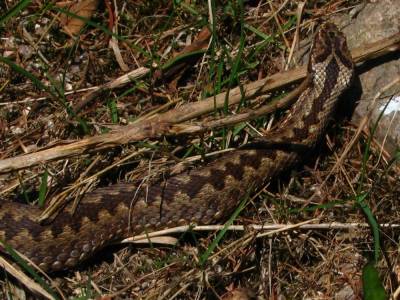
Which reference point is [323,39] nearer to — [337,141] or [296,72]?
[296,72]

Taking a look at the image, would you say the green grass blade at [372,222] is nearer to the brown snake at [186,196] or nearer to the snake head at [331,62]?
the brown snake at [186,196]


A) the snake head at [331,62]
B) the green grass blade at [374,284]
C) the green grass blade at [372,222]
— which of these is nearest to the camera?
the green grass blade at [374,284]

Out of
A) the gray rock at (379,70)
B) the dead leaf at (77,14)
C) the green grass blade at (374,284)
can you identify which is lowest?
the green grass blade at (374,284)

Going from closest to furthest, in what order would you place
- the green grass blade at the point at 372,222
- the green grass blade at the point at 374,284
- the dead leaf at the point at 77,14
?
1. the green grass blade at the point at 374,284
2. the green grass blade at the point at 372,222
3. the dead leaf at the point at 77,14

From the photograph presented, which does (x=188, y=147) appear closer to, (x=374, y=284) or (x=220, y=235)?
(x=220, y=235)

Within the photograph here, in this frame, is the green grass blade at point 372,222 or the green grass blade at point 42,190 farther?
the green grass blade at point 42,190

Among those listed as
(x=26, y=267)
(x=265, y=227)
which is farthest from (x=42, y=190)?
(x=265, y=227)

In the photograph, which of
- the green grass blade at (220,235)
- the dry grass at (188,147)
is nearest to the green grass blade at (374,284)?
the dry grass at (188,147)
